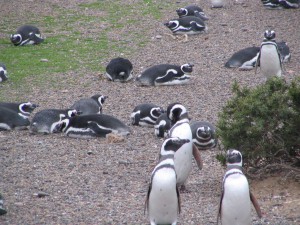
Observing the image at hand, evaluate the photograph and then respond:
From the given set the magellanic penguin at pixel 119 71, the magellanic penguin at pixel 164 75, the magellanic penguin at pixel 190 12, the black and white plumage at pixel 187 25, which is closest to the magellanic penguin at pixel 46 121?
the magellanic penguin at pixel 164 75

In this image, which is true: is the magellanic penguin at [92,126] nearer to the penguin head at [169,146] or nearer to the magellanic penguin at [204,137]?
the magellanic penguin at [204,137]

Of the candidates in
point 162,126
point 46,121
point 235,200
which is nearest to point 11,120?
point 46,121

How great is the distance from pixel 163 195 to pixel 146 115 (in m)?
3.71

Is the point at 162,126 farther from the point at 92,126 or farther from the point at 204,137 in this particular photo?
the point at 92,126

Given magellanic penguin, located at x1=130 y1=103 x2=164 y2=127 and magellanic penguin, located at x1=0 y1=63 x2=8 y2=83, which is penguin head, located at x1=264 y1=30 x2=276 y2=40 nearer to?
magellanic penguin, located at x1=130 y1=103 x2=164 y2=127

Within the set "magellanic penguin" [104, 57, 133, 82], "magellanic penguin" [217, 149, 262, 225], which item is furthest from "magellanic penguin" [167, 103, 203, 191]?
"magellanic penguin" [104, 57, 133, 82]

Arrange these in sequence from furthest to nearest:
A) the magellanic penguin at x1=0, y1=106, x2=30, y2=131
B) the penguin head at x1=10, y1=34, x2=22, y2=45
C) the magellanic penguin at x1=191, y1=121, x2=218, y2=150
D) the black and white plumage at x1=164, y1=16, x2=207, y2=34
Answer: the black and white plumage at x1=164, y1=16, x2=207, y2=34 < the penguin head at x1=10, y1=34, x2=22, y2=45 < the magellanic penguin at x1=0, y1=106, x2=30, y2=131 < the magellanic penguin at x1=191, y1=121, x2=218, y2=150

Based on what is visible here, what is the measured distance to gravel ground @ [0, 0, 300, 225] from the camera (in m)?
6.96

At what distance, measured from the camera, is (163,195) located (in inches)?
253

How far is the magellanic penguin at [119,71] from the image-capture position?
12.4 m

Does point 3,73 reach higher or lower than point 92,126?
lower

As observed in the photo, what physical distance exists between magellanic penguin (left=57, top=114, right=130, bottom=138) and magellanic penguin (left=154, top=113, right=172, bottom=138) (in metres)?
0.40

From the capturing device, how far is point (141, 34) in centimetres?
1631

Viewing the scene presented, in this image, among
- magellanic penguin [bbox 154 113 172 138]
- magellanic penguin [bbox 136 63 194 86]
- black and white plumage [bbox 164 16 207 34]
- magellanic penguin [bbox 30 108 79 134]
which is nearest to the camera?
magellanic penguin [bbox 154 113 172 138]
